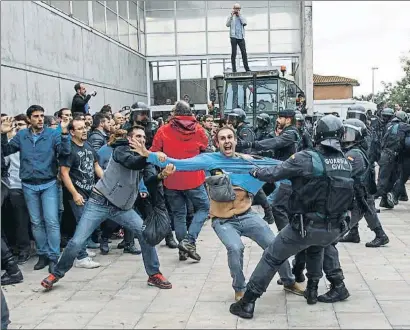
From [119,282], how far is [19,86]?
5.61 m

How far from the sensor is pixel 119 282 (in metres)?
6.47

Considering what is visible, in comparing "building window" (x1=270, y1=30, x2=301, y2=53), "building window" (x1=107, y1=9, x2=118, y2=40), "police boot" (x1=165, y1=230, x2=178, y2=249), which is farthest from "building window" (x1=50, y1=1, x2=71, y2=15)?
"building window" (x1=270, y1=30, x2=301, y2=53)

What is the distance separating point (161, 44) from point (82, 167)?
18.0 m

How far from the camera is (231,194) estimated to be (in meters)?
5.52

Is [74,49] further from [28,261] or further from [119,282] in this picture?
[119,282]

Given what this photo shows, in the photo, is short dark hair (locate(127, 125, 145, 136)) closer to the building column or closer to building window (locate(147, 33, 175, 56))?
the building column

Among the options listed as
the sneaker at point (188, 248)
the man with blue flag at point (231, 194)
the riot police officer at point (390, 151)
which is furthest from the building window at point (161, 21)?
the man with blue flag at point (231, 194)

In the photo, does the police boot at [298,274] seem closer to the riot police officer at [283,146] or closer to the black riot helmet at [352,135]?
the riot police officer at [283,146]

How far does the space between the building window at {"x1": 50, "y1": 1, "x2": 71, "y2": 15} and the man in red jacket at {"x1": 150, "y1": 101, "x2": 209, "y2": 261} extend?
6.82 meters

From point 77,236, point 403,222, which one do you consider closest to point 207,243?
point 77,236

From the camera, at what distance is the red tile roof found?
49.4m

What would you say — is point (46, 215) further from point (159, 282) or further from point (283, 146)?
point (283, 146)

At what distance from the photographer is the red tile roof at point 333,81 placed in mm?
49434

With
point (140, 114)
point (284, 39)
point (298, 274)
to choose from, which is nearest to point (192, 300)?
point (298, 274)
